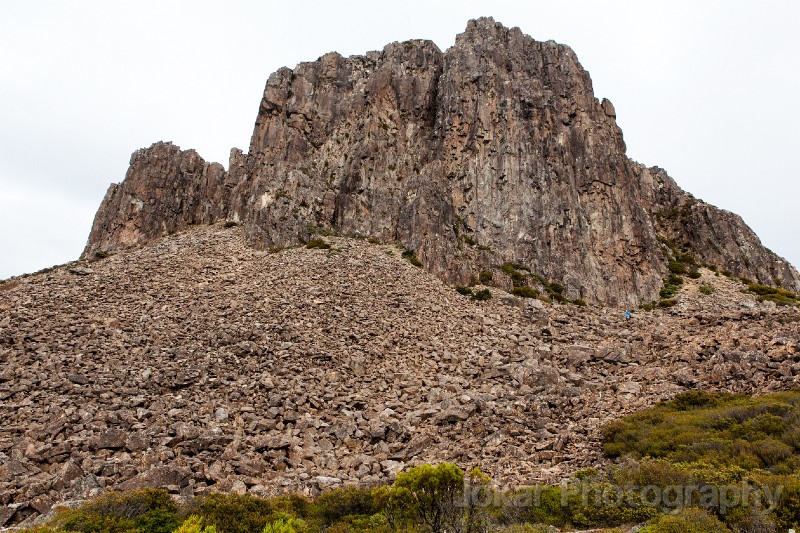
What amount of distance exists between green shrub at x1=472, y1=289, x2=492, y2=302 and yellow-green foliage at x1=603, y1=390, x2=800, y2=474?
17.1 m

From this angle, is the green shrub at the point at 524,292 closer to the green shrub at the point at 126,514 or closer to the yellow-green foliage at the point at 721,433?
the yellow-green foliage at the point at 721,433

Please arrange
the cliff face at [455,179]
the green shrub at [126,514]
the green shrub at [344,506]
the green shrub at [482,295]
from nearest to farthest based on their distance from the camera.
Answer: the green shrub at [126,514] → the green shrub at [344,506] → the green shrub at [482,295] → the cliff face at [455,179]

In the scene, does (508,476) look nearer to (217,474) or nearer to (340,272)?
(217,474)

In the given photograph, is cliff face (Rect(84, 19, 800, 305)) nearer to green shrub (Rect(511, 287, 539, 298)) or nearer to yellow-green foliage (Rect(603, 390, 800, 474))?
green shrub (Rect(511, 287, 539, 298))

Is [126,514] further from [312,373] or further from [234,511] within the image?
[312,373]

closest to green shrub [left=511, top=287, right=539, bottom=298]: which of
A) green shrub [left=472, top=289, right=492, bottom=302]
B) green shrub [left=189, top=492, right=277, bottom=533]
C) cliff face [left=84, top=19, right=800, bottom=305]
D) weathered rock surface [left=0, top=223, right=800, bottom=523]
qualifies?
weathered rock surface [left=0, top=223, right=800, bottom=523]

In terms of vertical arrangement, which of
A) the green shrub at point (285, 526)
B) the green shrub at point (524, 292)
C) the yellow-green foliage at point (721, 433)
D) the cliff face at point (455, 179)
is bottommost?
the green shrub at point (285, 526)

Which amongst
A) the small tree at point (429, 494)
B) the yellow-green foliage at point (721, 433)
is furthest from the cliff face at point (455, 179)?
the small tree at point (429, 494)

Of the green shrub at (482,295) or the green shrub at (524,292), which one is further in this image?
the green shrub at (524,292)

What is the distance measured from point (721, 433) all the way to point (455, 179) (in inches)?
1479

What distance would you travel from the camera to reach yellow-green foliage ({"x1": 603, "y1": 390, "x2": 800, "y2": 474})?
18656 millimetres

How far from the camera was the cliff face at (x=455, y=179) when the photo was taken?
162 ft

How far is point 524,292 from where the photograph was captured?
43438mm

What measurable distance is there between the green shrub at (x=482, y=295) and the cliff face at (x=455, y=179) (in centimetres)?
378
